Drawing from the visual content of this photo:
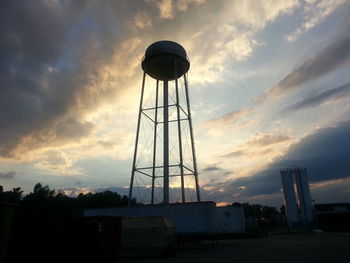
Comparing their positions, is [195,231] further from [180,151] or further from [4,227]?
[4,227]

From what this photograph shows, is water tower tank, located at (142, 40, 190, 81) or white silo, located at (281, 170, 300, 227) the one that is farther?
white silo, located at (281, 170, 300, 227)

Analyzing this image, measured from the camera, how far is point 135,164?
3117 centimetres

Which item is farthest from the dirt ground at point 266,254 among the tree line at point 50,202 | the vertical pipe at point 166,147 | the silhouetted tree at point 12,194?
the silhouetted tree at point 12,194

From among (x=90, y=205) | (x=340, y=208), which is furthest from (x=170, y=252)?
(x=340, y=208)

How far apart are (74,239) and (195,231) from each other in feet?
42.3

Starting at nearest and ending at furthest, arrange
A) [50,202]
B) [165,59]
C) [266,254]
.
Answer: [266,254]
[165,59]
[50,202]

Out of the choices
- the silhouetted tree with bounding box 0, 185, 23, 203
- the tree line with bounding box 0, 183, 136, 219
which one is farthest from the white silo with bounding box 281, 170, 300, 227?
the silhouetted tree with bounding box 0, 185, 23, 203

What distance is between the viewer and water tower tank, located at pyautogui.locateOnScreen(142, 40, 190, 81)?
31.9m

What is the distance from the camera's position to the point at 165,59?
32219mm

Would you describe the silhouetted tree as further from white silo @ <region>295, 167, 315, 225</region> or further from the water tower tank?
white silo @ <region>295, 167, 315, 225</region>

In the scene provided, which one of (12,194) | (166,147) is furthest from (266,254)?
(12,194)

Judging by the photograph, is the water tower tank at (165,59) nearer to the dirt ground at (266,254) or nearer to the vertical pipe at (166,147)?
the vertical pipe at (166,147)

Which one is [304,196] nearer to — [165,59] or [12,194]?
[165,59]

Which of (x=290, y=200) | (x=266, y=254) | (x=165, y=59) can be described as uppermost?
(x=165, y=59)
